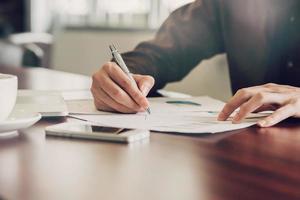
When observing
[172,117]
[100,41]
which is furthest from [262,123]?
[100,41]

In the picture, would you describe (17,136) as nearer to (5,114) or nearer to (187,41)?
(5,114)

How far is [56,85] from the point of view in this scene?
146 cm

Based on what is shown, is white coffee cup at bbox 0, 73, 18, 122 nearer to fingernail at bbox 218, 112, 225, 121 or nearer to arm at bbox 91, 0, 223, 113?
fingernail at bbox 218, 112, 225, 121

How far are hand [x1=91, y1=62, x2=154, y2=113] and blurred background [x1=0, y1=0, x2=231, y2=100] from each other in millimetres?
215

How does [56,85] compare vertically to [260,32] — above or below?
below

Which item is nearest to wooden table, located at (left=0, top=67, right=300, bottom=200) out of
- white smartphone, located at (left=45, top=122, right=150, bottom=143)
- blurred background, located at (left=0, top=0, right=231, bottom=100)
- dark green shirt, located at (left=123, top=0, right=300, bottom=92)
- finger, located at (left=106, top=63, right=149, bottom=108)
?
white smartphone, located at (left=45, top=122, right=150, bottom=143)

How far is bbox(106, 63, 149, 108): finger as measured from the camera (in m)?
0.92

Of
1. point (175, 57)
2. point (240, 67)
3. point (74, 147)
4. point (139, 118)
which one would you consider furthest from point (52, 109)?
point (240, 67)

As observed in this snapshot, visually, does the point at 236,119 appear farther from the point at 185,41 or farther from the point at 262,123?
the point at 185,41

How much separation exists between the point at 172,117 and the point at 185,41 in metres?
0.68

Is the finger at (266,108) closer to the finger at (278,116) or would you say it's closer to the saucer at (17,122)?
the finger at (278,116)

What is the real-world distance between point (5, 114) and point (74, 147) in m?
0.12

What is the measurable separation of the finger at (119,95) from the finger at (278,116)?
206 millimetres

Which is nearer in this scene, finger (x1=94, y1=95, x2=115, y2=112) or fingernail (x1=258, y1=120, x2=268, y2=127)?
fingernail (x1=258, y1=120, x2=268, y2=127)
